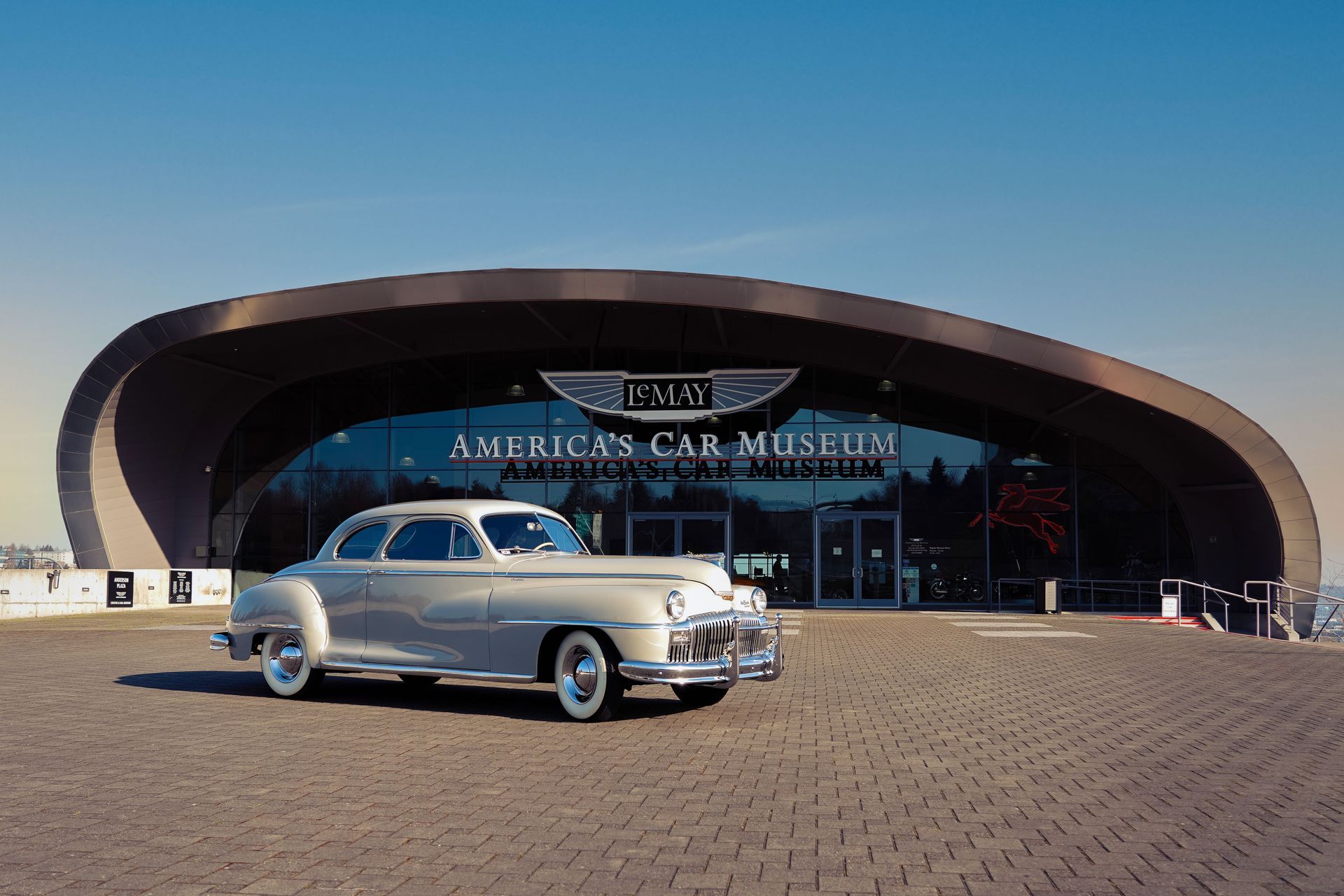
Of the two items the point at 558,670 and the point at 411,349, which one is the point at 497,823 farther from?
the point at 411,349

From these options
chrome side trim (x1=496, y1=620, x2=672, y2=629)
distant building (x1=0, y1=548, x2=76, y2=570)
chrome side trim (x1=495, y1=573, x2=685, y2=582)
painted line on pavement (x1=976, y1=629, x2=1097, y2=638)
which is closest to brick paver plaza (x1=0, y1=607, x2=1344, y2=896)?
chrome side trim (x1=496, y1=620, x2=672, y2=629)

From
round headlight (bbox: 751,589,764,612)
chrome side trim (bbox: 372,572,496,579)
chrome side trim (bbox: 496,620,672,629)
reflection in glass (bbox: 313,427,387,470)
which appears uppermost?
reflection in glass (bbox: 313,427,387,470)

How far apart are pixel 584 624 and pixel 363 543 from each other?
2680 millimetres

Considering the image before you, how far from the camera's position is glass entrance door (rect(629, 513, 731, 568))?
1140 inches

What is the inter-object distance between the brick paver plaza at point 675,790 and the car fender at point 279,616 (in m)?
0.49

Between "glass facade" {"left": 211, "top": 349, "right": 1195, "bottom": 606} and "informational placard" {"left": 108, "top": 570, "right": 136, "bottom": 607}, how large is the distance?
5.50 m

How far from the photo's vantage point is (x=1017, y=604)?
28.8 metres

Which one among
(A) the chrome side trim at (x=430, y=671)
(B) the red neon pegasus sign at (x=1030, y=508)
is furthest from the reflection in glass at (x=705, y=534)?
(A) the chrome side trim at (x=430, y=671)

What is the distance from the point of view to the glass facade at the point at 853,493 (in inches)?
1136

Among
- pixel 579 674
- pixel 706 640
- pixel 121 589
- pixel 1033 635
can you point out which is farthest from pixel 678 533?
pixel 706 640

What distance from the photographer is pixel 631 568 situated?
930 centimetres

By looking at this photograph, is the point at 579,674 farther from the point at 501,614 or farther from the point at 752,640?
the point at 752,640

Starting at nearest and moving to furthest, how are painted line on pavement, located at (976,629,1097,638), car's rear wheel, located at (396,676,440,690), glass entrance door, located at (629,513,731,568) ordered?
car's rear wheel, located at (396,676,440,690) < painted line on pavement, located at (976,629,1097,638) < glass entrance door, located at (629,513,731,568)

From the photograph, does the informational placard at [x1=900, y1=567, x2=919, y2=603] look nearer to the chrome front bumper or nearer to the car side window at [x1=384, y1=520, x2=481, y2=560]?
the chrome front bumper
